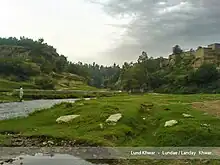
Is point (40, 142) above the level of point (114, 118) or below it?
below

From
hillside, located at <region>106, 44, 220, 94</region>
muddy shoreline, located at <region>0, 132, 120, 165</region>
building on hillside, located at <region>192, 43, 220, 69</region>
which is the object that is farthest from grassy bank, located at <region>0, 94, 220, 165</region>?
building on hillside, located at <region>192, 43, 220, 69</region>

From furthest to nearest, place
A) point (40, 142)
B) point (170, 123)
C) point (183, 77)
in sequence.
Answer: point (183, 77)
point (170, 123)
point (40, 142)

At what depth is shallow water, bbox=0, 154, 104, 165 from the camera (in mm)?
22547

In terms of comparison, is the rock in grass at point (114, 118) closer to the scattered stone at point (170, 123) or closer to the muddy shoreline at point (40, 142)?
the scattered stone at point (170, 123)

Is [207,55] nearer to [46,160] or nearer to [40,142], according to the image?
[40,142]

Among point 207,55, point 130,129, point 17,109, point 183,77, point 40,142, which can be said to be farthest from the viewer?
point 207,55

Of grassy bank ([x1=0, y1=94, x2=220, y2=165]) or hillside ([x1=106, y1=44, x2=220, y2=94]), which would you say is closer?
grassy bank ([x1=0, y1=94, x2=220, y2=165])

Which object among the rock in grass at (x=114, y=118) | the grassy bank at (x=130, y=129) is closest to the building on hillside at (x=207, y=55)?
the grassy bank at (x=130, y=129)

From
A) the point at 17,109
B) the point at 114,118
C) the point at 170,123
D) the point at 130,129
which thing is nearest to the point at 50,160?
the point at 130,129

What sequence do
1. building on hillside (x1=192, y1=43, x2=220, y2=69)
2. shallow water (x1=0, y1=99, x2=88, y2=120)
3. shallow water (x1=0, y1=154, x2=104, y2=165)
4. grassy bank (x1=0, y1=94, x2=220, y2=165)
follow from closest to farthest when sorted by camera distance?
shallow water (x1=0, y1=154, x2=104, y2=165), grassy bank (x1=0, y1=94, x2=220, y2=165), shallow water (x1=0, y1=99, x2=88, y2=120), building on hillside (x1=192, y1=43, x2=220, y2=69)

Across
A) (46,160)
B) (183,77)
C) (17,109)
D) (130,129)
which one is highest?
(183,77)

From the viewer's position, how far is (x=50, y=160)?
23.2m

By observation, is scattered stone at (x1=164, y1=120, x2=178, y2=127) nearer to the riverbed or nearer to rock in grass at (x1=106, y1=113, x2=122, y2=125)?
rock in grass at (x1=106, y1=113, x2=122, y2=125)

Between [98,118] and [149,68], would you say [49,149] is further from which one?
[149,68]
